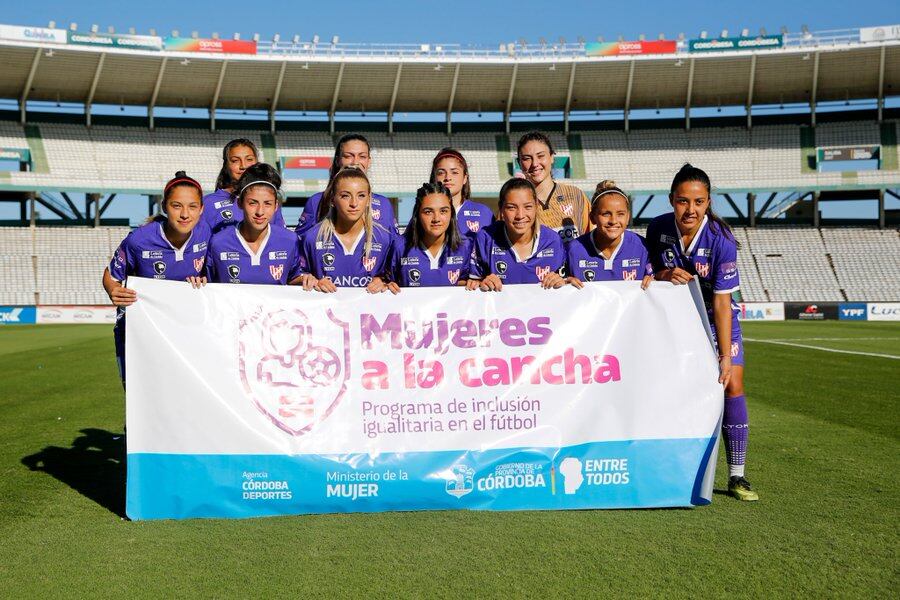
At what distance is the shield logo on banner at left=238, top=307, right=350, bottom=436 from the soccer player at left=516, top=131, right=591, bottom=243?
2124mm

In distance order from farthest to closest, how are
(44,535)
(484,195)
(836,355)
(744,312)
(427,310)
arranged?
(484,195) → (744,312) → (836,355) → (427,310) → (44,535)

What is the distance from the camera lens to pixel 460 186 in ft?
16.9

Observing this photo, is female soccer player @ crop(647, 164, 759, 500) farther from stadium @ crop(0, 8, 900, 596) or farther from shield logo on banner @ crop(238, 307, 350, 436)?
stadium @ crop(0, 8, 900, 596)

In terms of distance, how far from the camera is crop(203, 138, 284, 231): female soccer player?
5211 millimetres

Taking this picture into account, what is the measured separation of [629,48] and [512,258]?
31377 millimetres

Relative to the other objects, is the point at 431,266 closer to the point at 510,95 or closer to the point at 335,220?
the point at 335,220

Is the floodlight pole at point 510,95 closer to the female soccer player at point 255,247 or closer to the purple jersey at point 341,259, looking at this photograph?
the purple jersey at point 341,259

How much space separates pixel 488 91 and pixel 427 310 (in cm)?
3197

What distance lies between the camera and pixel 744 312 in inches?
1054

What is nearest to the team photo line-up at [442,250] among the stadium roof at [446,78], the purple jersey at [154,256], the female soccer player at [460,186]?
the purple jersey at [154,256]

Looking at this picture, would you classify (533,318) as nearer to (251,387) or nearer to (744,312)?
(251,387)

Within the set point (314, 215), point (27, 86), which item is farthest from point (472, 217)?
point (27, 86)

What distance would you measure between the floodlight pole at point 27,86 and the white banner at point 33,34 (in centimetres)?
62

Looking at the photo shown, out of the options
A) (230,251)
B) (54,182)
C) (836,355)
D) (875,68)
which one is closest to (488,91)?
(875,68)
